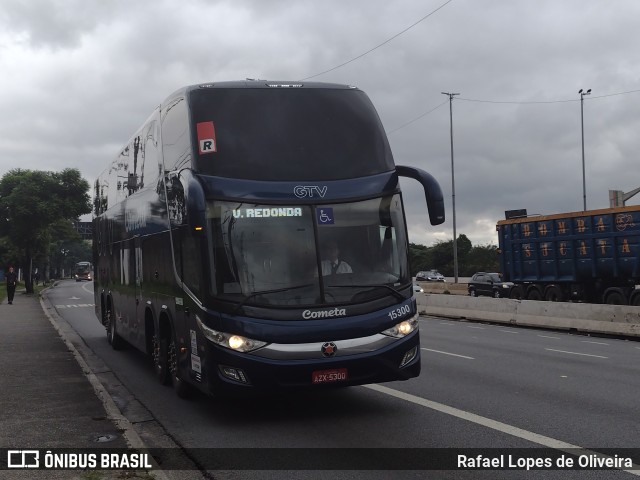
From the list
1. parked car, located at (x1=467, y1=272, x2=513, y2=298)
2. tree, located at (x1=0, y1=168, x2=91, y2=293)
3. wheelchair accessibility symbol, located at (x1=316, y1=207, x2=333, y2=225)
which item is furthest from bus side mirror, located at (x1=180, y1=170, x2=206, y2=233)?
tree, located at (x1=0, y1=168, x2=91, y2=293)

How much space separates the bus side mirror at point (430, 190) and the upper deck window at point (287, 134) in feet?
0.75

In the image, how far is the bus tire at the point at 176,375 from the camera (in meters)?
9.80

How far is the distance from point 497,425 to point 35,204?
51179 millimetres

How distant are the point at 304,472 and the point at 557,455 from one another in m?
2.19

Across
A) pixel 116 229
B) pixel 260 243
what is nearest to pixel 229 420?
pixel 260 243

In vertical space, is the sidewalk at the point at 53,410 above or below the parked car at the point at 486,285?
above

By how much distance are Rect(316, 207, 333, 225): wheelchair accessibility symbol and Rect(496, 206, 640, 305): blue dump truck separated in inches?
773

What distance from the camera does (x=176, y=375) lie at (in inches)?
392

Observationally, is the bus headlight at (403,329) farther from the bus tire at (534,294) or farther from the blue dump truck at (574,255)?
the bus tire at (534,294)

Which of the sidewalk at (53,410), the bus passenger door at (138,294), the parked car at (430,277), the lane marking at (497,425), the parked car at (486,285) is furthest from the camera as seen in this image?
the parked car at (430,277)

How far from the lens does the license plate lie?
7930 millimetres

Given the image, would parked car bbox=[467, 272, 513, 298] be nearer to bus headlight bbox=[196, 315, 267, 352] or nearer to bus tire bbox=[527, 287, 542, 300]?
bus tire bbox=[527, 287, 542, 300]

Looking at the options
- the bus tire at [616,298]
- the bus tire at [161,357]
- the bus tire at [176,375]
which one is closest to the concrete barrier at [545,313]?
the bus tire at [616,298]

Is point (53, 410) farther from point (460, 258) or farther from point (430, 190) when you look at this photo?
point (460, 258)
